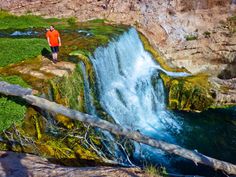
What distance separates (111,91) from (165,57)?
33.8 feet

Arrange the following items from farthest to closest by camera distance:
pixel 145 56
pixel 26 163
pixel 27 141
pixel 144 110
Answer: pixel 145 56 → pixel 144 110 → pixel 27 141 → pixel 26 163

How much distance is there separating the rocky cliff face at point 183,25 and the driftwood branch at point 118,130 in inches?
736

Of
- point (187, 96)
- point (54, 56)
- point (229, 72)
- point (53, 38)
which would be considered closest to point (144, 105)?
point (187, 96)

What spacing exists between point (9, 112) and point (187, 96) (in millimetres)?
14940

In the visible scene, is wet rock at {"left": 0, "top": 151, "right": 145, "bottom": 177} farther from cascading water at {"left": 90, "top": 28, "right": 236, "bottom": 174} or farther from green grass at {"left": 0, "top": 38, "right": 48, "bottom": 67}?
green grass at {"left": 0, "top": 38, "right": 48, "bottom": 67}

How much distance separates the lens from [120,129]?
10.4 meters

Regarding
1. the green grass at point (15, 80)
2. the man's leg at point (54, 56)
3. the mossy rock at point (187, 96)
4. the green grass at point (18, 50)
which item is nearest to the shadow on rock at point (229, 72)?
the mossy rock at point (187, 96)

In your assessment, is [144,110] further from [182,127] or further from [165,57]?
[165,57]

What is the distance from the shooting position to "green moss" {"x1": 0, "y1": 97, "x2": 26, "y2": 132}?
11.2 meters

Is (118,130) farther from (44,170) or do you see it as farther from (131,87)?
(131,87)

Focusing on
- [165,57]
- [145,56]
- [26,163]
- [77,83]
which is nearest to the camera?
[26,163]

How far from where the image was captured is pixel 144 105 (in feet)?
73.2

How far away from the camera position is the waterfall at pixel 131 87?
1934 cm

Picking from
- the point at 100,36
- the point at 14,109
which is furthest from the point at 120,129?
the point at 100,36
